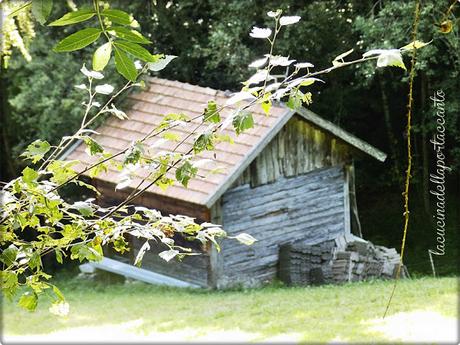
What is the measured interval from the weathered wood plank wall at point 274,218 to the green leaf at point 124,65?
7.72 m

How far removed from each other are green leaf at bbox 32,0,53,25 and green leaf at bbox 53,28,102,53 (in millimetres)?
34

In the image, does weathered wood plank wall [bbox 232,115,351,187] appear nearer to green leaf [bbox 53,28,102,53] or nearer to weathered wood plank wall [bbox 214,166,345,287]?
weathered wood plank wall [bbox 214,166,345,287]

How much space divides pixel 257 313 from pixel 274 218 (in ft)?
8.59

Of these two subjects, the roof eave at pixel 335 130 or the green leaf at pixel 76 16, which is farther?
the roof eave at pixel 335 130

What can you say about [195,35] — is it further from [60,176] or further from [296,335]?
[60,176]

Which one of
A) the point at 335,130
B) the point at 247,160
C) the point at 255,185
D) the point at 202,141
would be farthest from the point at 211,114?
the point at 335,130

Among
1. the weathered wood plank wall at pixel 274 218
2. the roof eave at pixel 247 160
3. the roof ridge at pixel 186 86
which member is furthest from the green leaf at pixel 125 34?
the roof ridge at pixel 186 86

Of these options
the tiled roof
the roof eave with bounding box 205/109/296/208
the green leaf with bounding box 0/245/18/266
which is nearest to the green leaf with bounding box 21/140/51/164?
the green leaf with bounding box 0/245/18/266

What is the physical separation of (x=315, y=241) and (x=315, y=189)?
0.66 m

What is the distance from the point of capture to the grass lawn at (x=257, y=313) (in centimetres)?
511

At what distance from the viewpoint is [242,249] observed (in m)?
8.84

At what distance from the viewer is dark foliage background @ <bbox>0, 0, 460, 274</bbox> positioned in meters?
9.64

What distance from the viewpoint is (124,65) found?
3.00 ft

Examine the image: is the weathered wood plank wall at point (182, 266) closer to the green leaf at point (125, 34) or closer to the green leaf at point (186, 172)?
the green leaf at point (186, 172)
